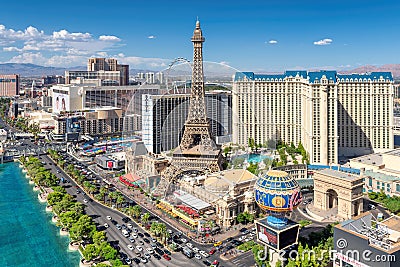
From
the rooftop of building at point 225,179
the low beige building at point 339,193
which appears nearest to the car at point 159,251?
the rooftop of building at point 225,179

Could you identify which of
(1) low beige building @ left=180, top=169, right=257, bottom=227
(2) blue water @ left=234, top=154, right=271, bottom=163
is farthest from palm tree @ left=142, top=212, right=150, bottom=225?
(2) blue water @ left=234, top=154, right=271, bottom=163

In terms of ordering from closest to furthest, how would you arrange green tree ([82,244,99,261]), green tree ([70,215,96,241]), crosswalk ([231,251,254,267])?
crosswalk ([231,251,254,267]) < green tree ([82,244,99,261]) < green tree ([70,215,96,241])

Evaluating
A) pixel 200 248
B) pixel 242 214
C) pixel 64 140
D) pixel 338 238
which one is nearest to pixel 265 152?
pixel 242 214

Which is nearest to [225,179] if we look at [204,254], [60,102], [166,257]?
[204,254]

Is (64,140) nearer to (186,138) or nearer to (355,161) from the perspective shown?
(186,138)

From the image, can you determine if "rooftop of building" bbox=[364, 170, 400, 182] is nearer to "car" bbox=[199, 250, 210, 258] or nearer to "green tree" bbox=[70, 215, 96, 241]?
"car" bbox=[199, 250, 210, 258]

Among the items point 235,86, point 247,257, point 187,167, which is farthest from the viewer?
point 235,86

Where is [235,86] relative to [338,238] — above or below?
above
